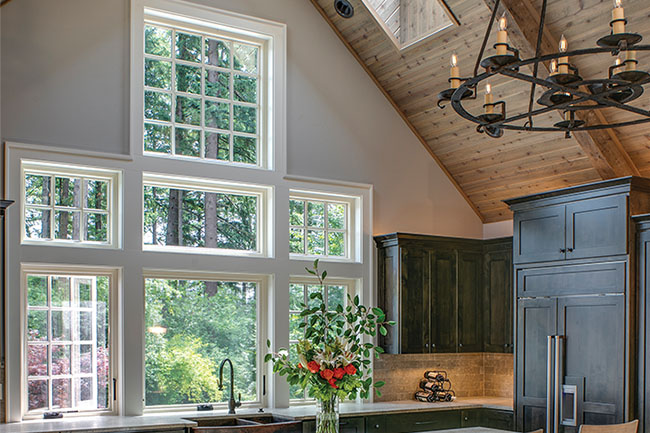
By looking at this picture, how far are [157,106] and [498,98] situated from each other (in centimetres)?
290

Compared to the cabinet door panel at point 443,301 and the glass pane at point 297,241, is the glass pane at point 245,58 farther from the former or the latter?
the cabinet door panel at point 443,301

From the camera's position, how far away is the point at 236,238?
639 cm

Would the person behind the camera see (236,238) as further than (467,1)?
Yes

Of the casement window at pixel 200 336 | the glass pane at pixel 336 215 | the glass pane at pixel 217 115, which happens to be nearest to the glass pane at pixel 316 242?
the glass pane at pixel 336 215

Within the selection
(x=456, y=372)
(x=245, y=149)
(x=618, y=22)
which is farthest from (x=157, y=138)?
(x=618, y=22)

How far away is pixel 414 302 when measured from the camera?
6.72 m

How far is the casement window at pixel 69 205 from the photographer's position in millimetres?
5480

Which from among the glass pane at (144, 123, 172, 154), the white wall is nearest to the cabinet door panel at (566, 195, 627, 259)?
the white wall

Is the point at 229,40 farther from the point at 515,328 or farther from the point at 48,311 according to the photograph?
the point at 515,328

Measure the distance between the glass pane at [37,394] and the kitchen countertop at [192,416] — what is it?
0.16m

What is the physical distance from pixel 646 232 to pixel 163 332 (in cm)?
375

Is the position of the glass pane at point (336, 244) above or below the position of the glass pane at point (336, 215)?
below

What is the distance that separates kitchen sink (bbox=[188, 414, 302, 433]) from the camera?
508cm

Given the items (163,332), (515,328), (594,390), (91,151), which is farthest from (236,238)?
(594,390)
